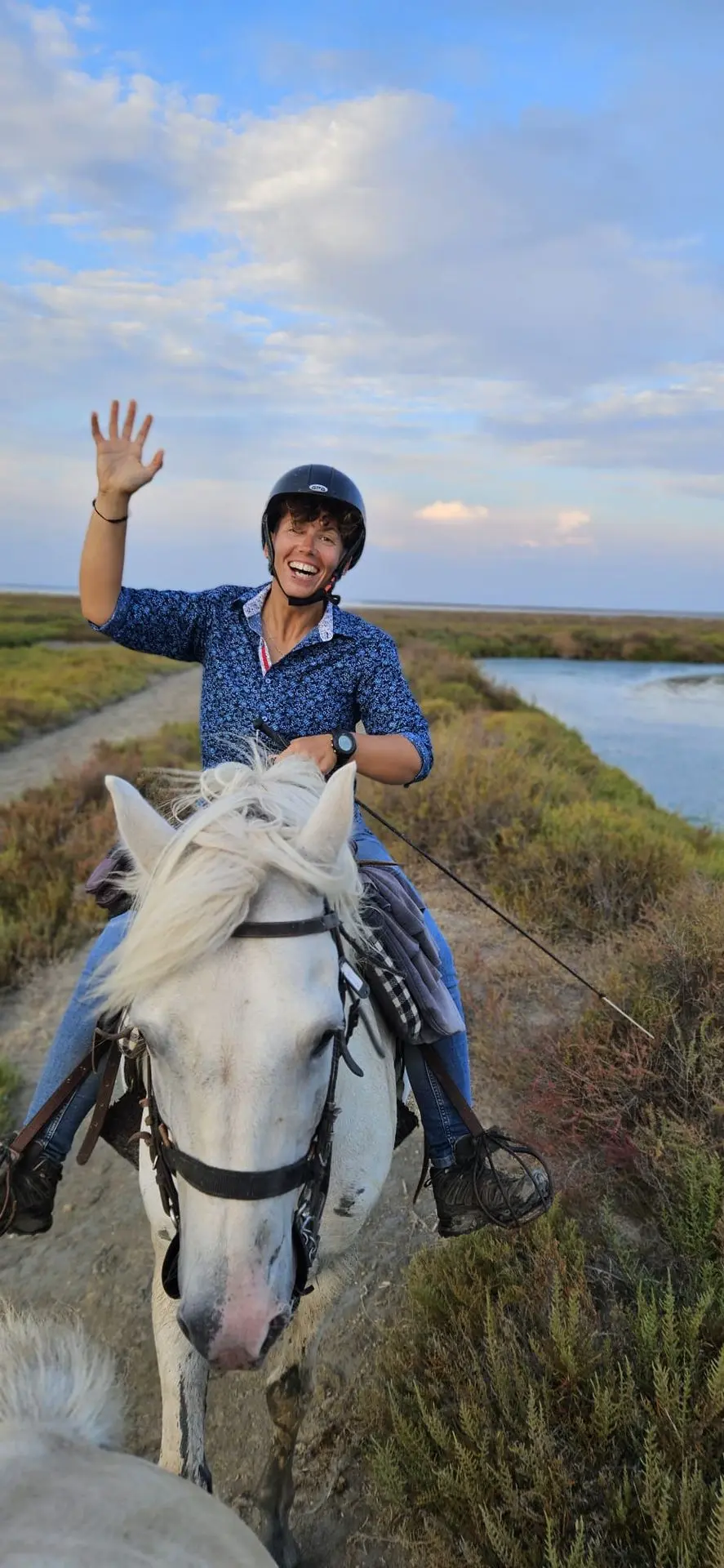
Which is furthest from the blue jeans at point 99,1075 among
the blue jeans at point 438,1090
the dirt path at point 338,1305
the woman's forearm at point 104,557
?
the woman's forearm at point 104,557

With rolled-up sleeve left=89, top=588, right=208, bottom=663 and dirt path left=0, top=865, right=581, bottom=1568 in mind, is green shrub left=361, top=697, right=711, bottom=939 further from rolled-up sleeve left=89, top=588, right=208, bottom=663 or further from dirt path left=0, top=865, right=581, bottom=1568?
rolled-up sleeve left=89, top=588, right=208, bottom=663

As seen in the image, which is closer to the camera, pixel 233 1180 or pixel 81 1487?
pixel 233 1180

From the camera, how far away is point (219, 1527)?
4.89ft

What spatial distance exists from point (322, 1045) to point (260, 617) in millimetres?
1721

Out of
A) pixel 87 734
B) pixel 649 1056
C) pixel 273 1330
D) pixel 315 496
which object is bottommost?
pixel 87 734

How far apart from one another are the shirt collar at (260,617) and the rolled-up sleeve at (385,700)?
15cm

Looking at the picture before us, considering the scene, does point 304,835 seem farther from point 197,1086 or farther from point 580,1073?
point 580,1073

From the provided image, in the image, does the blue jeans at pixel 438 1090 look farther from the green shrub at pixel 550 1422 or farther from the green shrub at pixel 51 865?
the green shrub at pixel 51 865

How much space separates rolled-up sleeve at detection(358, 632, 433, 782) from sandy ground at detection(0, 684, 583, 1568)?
7.06ft

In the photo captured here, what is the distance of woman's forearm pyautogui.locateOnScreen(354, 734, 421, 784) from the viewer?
86.4 inches

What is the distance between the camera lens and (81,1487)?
4.70 ft

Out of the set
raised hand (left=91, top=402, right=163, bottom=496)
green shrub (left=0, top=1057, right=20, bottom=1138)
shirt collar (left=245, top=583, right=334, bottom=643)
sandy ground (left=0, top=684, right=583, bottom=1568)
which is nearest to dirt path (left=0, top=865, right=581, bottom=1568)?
sandy ground (left=0, top=684, right=583, bottom=1568)

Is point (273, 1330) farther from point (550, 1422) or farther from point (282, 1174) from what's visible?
point (550, 1422)

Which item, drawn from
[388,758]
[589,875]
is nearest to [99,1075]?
[388,758]
